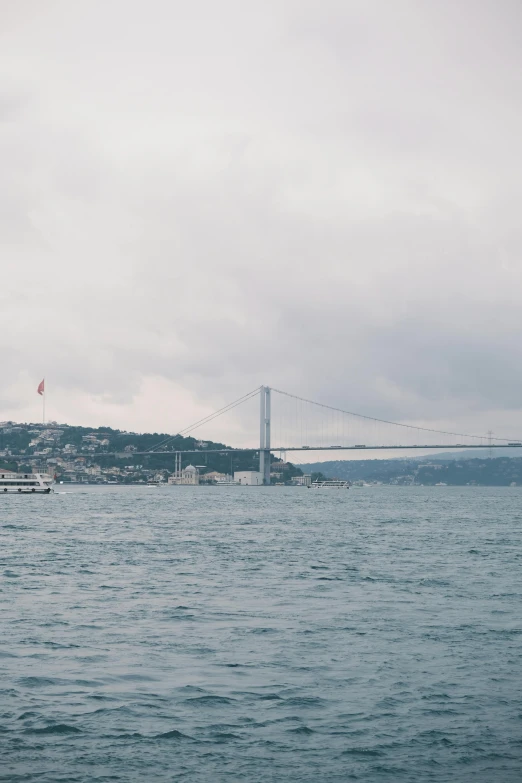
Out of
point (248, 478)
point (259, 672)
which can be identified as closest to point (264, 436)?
point (248, 478)

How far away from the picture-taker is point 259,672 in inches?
492

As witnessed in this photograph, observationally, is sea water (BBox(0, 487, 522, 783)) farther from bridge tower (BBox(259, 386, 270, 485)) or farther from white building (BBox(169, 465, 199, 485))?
white building (BBox(169, 465, 199, 485))

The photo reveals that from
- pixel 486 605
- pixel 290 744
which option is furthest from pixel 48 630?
pixel 486 605

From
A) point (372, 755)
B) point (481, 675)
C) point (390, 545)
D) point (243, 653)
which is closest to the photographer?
point (372, 755)

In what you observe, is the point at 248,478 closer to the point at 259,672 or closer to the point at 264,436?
the point at 264,436

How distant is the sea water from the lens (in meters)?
9.02

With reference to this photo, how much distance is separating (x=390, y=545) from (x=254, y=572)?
1173 centimetres

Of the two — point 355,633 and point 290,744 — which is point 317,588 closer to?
point 355,633

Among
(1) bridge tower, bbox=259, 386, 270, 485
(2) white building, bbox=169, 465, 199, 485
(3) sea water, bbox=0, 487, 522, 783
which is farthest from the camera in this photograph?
(2) white building, bbox=169, 465, 199, 485

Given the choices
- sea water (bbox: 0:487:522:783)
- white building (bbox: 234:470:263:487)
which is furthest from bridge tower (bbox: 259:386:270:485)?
sea water (bbox: 0:487:522:783)

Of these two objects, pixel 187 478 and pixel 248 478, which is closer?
pixel 248 478

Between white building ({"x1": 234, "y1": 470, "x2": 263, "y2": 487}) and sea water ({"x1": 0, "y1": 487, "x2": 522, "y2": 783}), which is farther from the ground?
white building ({"x1": 234, "y1": 470, "x2": 263, "y2": 487})

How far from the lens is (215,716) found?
34.2 ft

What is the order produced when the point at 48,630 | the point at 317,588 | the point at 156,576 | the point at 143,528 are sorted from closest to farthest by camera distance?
the point at 48,630 → the point at 317,588 → the point at 156,576 → the point at 143,528
